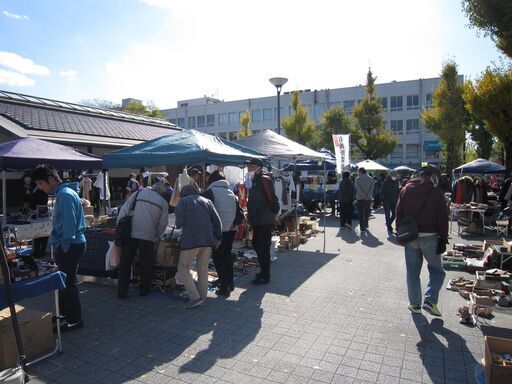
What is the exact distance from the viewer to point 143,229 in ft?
17.2

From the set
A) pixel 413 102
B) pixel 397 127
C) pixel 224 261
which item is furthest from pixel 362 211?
pixel 413 102

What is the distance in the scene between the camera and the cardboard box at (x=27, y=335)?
335 cm

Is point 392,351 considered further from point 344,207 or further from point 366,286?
point 344,207

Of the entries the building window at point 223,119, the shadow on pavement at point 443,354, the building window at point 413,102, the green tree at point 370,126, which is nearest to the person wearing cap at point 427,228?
the shadow on pavement at point 443,354

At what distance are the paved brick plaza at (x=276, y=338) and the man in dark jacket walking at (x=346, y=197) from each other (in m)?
5.72

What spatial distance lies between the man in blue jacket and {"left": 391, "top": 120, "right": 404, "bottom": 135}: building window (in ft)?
150

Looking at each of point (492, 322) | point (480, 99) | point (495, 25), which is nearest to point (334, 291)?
point (492, 322)

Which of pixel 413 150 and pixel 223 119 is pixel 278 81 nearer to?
pixel 413 150

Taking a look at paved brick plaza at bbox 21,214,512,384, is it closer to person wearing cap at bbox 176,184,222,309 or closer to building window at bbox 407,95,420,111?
person wearing cap at bbox 176,184,222,309

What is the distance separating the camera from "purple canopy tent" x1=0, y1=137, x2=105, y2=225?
6.66 meters

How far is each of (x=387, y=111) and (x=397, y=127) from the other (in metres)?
2.37

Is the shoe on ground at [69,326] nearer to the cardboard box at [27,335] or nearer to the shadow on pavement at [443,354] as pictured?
the cardboard box at [27,335]

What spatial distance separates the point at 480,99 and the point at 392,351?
51.3ft

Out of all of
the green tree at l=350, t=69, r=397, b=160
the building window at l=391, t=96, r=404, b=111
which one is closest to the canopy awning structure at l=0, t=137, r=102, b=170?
the green tree at l=350, t=69, r=397, b=160
